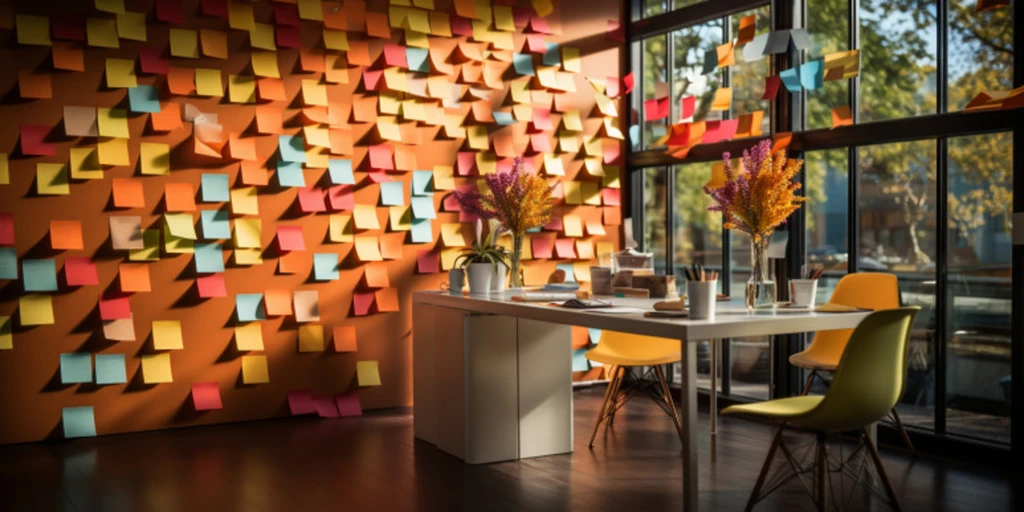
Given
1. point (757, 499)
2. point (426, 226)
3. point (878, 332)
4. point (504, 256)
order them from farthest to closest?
point (426, 226) < point (504, 256) < point (757, 499) < point (878, 332)

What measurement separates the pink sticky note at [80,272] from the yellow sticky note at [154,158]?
1.73 feet

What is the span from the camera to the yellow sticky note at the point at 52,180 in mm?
4715

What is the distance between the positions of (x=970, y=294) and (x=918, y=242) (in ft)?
1.17

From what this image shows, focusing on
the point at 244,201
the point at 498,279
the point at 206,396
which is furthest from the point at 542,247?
the point at 206,396

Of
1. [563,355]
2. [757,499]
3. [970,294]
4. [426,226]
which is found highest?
[426,226]

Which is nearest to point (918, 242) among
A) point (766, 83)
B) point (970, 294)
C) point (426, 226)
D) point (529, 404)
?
point (970, 294)

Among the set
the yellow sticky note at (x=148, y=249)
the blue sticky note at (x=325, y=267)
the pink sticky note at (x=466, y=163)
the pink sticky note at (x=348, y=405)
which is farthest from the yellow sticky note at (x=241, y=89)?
the pink sticky note at (x=348, y=405)

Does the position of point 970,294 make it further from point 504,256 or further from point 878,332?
point 504,256

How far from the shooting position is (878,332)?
10.3 ft

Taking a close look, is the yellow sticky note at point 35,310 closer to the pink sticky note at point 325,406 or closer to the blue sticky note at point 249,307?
the blue sticky note at point 249,307

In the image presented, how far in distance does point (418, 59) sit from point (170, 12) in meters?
1.37

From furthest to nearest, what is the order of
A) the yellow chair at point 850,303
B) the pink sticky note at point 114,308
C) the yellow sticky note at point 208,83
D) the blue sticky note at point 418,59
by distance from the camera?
1. the blue sticky note at point 418,59
2. the yellow sticky note at point 208,83
3. the pink sticky note at point 114,308
4. the yellow chair at point 850,303

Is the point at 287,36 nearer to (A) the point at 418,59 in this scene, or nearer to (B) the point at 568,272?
(A) the point at 418,59

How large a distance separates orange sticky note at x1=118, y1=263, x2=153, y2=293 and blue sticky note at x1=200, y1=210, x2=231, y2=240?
34 cm
